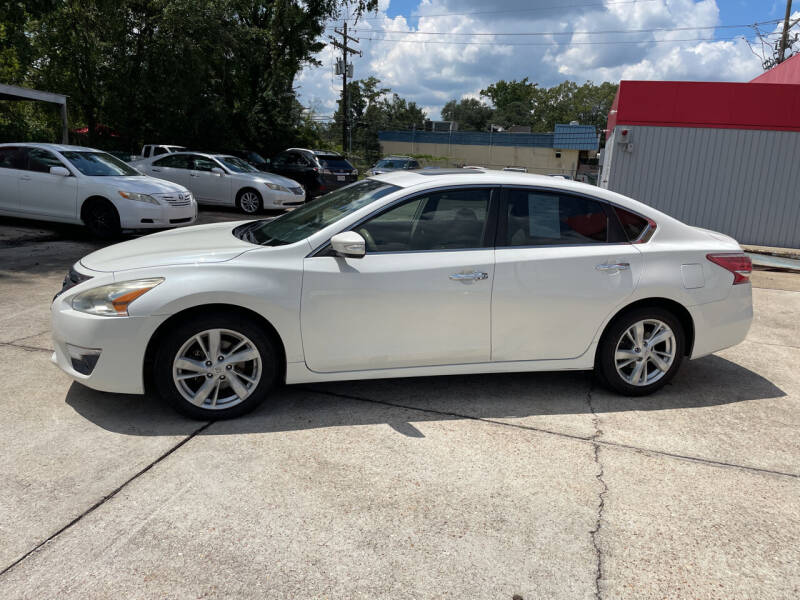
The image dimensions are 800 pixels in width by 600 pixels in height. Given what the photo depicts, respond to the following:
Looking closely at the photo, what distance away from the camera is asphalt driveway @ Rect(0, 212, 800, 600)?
2.63 meters

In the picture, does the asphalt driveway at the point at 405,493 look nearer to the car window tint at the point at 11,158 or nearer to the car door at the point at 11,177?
the car door at the point at 11,177

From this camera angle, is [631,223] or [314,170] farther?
[314,170]

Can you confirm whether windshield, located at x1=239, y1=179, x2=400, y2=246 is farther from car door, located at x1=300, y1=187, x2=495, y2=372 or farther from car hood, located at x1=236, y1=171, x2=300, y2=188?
car hood, located at x1=236, y1=171, x2=300, y2=188

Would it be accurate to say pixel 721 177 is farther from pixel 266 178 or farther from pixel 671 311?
pixel 671 311

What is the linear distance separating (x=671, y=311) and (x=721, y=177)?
11827 millimetres

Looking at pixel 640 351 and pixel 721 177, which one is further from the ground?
pixel 721 177

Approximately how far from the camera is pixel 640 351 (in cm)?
457

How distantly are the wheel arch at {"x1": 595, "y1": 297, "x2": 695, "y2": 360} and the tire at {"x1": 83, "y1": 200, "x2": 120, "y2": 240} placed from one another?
8.69 metres

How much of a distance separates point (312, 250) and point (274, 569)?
197cm

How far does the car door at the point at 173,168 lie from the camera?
16.5 m

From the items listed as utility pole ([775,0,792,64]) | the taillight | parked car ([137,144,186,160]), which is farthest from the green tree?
the taillight

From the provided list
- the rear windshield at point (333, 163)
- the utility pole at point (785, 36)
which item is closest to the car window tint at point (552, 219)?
the rear windshield at point (333, 163)

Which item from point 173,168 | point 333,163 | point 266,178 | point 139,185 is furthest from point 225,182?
point 333,163

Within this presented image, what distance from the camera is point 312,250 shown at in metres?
4.01
